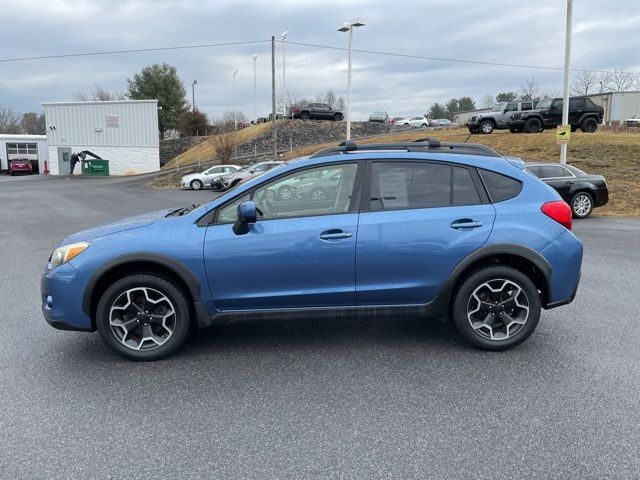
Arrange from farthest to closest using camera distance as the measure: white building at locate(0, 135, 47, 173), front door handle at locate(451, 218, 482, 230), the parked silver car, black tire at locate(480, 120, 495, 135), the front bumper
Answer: white building at locate(0, 135, 47, 173) < black tire at locate(480, 120, 495, 135) < the parked silver car < front door handle at locate(451, 218, 482, 230) < the front bumper

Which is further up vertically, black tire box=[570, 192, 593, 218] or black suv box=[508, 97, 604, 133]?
black suv box=[508, 97, 604, 133]

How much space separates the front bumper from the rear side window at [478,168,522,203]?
334 centimetres

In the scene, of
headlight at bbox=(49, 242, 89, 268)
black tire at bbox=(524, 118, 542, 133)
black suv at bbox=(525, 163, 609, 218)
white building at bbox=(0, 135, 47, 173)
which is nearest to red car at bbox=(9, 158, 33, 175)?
white building at bbox=(0, 135, 47, 173)

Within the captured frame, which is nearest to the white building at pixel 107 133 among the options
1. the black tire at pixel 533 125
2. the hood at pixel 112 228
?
the black tire at pixel 533 125

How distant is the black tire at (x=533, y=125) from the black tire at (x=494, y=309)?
86.9 feet

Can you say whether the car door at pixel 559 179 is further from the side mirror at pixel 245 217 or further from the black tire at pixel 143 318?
the black tire at pixel 143 318

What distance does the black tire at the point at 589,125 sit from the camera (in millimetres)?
27891

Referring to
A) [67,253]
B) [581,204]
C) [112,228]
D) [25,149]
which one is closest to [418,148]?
[112,228]

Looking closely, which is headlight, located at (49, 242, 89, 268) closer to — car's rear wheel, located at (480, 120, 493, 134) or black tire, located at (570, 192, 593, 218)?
black tire, located at (570, 192, 593, 218)

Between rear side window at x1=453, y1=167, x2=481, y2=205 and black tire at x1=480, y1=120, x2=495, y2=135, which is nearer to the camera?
rear side window at x1=453, y1=167, x2=481, y2=205

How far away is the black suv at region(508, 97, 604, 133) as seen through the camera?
27.8 meters

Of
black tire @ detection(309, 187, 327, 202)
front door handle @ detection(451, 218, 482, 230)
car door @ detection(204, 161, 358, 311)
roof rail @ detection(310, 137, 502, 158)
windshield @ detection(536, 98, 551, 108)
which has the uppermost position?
windshield @ detection(536, 98, 551, 108)

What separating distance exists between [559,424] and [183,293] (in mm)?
2814

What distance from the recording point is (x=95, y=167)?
45469mm
